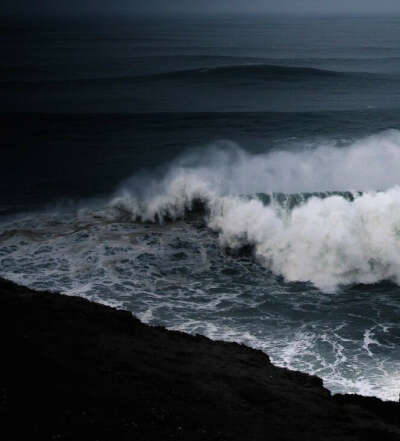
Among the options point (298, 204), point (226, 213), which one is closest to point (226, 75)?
point (226, 213)

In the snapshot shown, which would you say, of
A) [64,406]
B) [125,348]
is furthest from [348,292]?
[64,406]

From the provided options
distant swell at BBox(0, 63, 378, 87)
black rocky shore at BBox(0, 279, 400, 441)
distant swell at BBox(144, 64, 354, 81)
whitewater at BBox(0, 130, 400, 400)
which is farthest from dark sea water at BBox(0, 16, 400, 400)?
distant swell at BBox(144, 64, 354, 81)

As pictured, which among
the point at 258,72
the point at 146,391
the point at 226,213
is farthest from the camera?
the point at 258,72

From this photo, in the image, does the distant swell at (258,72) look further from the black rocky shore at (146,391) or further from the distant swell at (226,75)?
the black rocky shore at (146,391)

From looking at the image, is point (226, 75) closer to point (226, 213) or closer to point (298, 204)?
point (226, 213)

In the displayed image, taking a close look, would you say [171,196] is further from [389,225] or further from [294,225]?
[389,225]

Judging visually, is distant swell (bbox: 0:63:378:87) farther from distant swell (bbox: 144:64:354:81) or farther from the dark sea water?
the dark sea water
